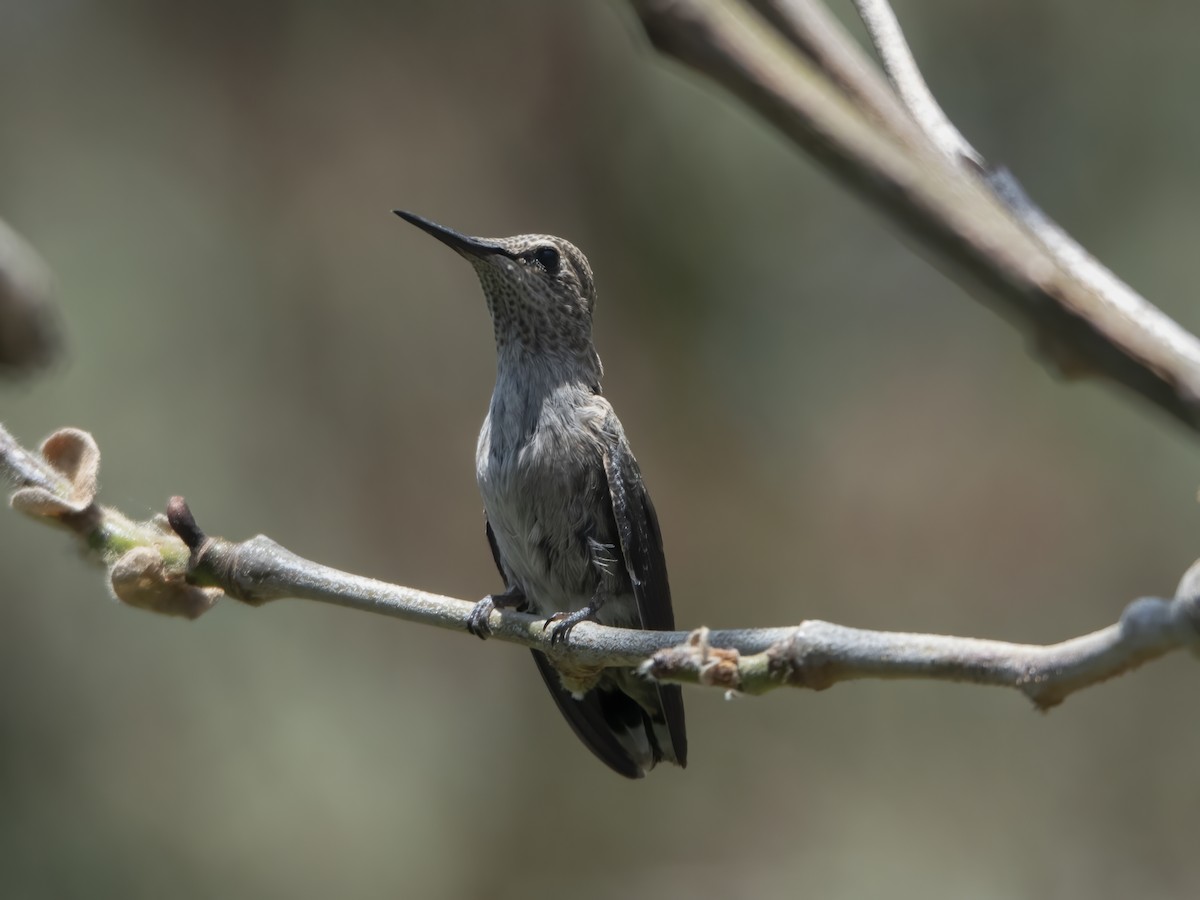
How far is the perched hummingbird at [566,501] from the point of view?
3520mm

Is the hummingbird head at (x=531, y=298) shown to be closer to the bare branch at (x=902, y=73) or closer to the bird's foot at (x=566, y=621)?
the bird's foot at (x=566, y=621)

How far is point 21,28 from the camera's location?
8727 millimetres

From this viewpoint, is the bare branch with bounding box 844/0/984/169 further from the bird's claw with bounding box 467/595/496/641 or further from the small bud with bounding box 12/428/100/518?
the small bud with bounding box 12/428/100/518

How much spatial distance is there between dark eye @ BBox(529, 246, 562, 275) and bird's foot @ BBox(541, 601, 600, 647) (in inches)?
44.8

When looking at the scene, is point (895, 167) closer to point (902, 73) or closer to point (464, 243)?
point (902, 73)

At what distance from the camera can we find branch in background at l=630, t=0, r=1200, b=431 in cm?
53

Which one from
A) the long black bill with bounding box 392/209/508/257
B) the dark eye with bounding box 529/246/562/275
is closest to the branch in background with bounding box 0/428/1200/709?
the long black bill with bounding box 392/209/508/257

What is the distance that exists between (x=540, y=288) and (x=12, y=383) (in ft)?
11.0

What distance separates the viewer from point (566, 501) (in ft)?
11.6

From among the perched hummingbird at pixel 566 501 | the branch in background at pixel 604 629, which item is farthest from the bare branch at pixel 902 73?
the perched hummingbird at pixel 566 501

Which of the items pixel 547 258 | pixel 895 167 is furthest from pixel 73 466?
pixel 547 258

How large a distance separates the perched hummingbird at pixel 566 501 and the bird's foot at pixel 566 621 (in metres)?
0.01

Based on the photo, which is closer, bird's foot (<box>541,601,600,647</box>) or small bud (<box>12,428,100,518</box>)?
small bud (<box>12,428,100,518</box>)

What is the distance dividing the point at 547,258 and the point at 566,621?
1.46 meters
